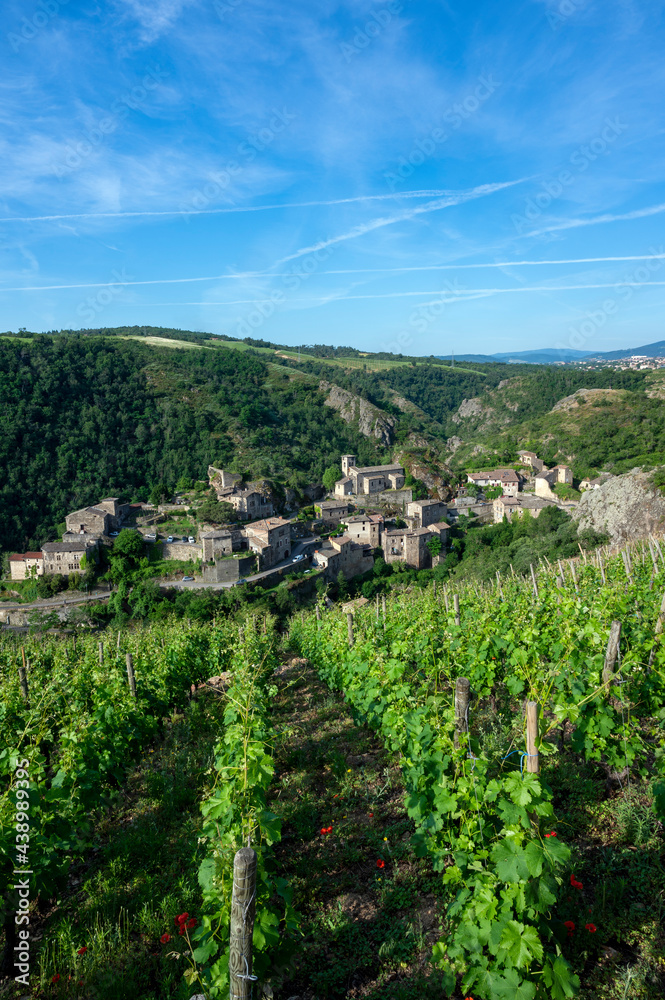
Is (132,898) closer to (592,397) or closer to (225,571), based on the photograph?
(225,571)

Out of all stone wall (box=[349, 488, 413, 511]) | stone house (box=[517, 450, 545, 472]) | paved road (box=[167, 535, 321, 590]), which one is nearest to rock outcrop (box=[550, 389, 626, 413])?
A: stone house (box=[517, 450, 545, 472])

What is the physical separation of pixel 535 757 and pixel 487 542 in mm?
45167

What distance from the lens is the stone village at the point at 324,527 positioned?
39.8 m

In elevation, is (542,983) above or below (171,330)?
below

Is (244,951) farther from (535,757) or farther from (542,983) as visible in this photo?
(535,757)

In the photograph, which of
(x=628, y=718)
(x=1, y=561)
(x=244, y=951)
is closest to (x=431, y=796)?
(x=244, y=951)

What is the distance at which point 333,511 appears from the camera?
50.7m

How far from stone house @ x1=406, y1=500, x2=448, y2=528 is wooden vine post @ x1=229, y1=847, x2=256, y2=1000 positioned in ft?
157

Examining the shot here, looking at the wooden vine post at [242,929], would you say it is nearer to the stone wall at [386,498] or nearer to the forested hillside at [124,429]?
the stone wall at [386,498]

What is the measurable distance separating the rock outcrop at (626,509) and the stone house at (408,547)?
14.2 metres

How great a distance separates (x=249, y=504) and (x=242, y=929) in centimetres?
4709

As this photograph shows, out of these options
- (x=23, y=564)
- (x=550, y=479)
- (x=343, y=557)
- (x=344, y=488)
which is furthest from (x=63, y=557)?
(x=550, y=479)

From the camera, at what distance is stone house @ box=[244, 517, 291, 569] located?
40.7 metres

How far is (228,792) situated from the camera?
3.77 metres
